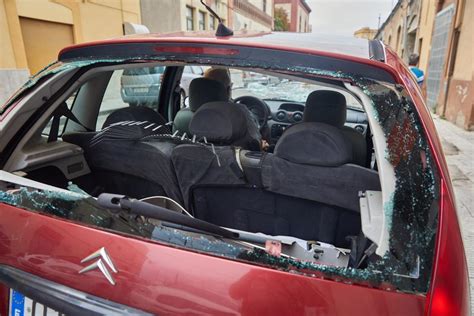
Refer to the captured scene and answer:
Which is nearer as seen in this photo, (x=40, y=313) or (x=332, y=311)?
(x=332, y=311)

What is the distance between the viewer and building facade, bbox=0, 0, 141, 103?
8.40 m

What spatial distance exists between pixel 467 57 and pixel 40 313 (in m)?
9.81

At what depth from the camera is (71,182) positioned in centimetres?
196

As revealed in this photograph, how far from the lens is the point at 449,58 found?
Result: 9453 mm

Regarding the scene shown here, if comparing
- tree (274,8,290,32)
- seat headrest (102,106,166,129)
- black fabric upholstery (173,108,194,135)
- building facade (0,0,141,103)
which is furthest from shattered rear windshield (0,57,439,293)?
tree (274,8,290,32)

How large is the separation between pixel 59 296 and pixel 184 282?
0.40 metres

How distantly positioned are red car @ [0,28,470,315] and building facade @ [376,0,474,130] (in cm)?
785

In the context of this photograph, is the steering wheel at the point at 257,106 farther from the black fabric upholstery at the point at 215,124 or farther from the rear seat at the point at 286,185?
the rear seat at the point at 286,185

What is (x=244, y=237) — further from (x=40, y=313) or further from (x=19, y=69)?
(x=19, y=69)

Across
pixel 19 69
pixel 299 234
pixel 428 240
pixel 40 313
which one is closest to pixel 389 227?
pixel 428 240

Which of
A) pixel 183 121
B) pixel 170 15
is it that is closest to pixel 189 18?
pixel 170 15

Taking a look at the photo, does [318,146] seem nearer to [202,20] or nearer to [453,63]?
[453,63]

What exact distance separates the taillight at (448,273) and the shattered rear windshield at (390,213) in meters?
0.02

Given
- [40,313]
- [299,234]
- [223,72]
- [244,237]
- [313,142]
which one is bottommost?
[299,234]
